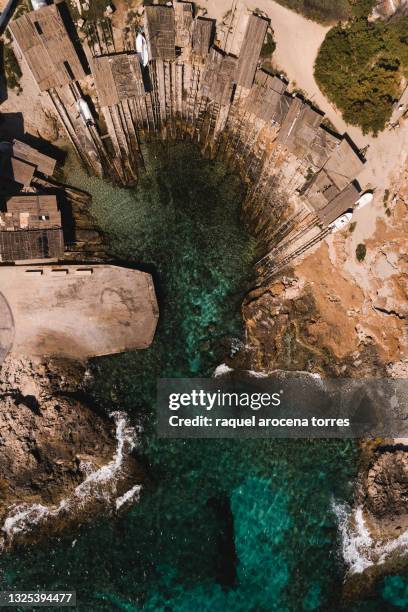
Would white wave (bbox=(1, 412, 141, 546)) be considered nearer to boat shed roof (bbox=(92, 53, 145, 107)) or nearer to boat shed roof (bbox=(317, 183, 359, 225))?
boat shed roof (bbox=(317, 183, 359, 225))

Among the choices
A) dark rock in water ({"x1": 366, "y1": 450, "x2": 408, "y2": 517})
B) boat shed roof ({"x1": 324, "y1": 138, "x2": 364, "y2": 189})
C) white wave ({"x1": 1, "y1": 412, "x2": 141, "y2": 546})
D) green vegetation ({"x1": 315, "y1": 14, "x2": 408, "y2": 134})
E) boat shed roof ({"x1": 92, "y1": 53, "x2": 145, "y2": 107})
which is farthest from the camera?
dark rock in water ({"x1": 366, "y1": 450, "x2": 408, "y2": 517})

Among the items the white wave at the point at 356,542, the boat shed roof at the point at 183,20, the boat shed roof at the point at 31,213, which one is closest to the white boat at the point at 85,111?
the boat shed roof at the point at 31,213

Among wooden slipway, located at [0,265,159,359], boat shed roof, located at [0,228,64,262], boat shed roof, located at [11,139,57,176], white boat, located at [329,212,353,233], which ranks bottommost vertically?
wooden slipway, located at [0,265,159,359]

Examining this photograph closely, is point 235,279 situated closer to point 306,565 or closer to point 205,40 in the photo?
point 205,40

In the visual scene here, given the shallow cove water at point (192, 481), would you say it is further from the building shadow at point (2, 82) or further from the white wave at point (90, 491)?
the building shadow at point (2, 82)

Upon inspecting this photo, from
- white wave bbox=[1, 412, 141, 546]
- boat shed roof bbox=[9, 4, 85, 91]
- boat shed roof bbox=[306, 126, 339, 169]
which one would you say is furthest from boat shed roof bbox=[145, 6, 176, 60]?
white wave bbox=[1, 412, 141, 546]

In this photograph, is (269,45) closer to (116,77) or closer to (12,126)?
(116,77)
